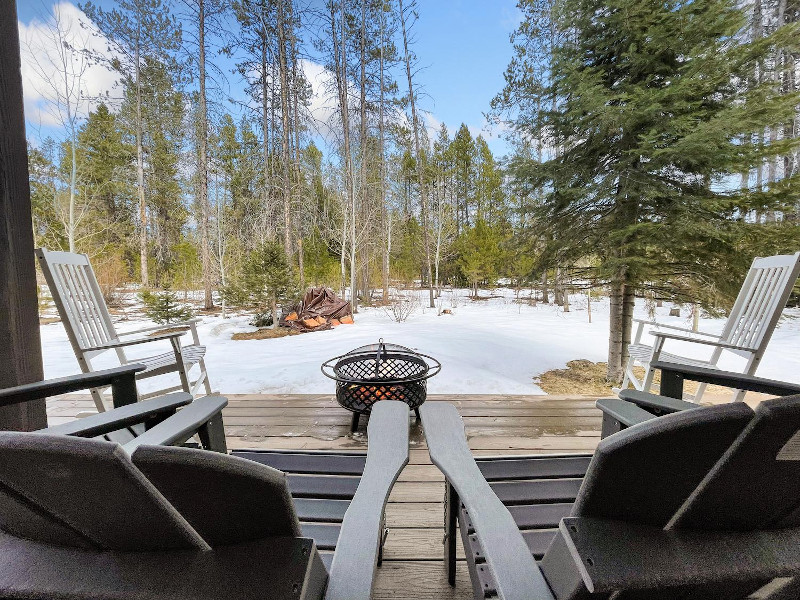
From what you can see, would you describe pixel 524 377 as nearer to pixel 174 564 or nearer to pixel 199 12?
pixel 174 564

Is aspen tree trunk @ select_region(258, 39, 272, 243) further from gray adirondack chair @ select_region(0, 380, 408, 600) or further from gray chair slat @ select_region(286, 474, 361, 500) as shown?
gray adirondack chair @ select_region(0, 380, 408, 600)

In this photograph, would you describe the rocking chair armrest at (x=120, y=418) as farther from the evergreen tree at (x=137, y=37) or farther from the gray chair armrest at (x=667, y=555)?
the evergreen tree at (x=137, y=37)

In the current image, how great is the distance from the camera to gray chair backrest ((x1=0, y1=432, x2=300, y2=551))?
387mm

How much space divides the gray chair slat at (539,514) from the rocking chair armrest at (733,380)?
75 centimetres

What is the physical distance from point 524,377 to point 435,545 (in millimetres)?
2767

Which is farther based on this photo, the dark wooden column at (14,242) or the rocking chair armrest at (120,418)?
the dark wooden column at (14,242)

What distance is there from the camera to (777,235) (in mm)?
2998

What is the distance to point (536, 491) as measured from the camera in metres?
1.05

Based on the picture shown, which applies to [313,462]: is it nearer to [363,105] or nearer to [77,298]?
[77,298]

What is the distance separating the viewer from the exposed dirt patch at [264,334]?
645 cm

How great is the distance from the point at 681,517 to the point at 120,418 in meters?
1.27

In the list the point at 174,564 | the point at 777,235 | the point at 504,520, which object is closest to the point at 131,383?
the point at 174,564

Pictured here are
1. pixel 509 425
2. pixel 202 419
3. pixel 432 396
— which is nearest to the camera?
pixel 202 419

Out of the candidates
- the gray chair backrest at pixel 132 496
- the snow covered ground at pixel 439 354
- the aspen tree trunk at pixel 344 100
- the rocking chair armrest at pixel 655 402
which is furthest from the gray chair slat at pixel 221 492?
the aspen tree trunk at pixel 344 100
